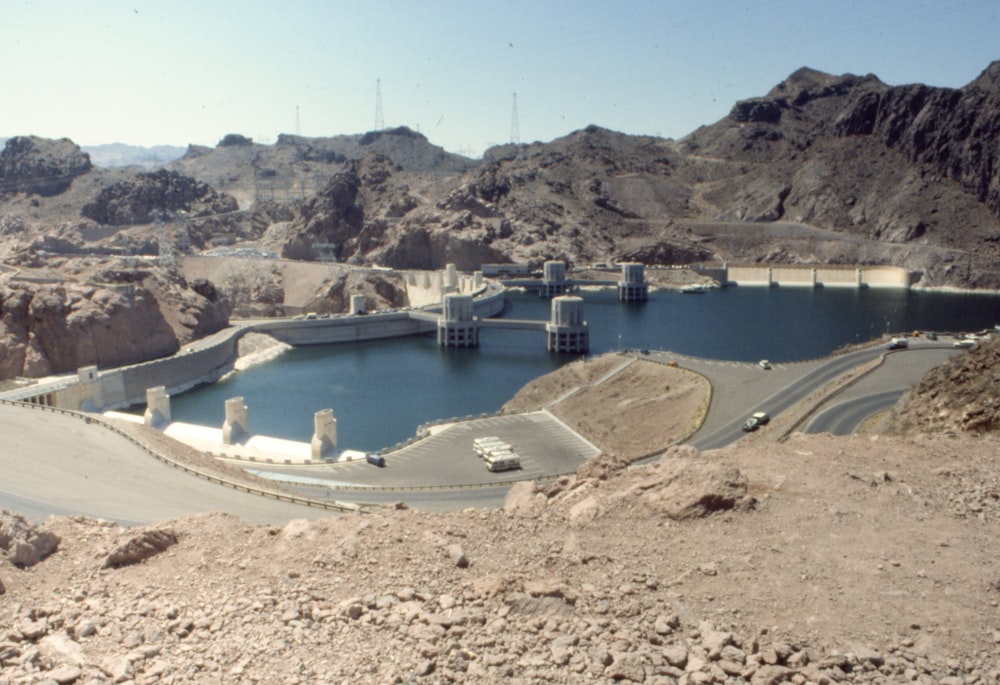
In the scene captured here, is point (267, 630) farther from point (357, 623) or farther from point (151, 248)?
point (151, 248)

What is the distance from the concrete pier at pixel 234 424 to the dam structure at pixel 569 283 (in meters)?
71.2

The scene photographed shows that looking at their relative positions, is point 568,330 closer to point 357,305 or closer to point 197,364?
point 357,305

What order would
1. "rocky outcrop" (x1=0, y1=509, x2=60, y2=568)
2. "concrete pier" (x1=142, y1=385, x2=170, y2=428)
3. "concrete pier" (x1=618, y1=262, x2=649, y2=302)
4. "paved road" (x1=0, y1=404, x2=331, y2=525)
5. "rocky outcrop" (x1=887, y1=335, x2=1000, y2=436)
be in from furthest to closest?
"concrete pier" (x1=618, y1=262, x2=649, y2=302) < "concrete pier" (x1=142, y1=385, x2=170, y2=428) < "paved road" (x1=0, y1=404, x2=331, y2=525) < "rocky outcrop" (x1=887, y1=335, x2=1000, y2=436) < "rocky outcrop" (x1=0, y1=509, x2=60, y2=568)

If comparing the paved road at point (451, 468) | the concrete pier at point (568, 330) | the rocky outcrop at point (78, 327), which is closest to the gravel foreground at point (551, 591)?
the paved road at point (451, 468)

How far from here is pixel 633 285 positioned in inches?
4304

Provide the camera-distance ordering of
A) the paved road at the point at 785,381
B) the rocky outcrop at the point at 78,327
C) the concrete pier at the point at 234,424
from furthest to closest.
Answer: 1. the rocky outcrop at the point at 78,327
2. the concrete pier at the point at 234,424
3. the paved road at the point at 785,381

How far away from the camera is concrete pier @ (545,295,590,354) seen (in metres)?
74.7

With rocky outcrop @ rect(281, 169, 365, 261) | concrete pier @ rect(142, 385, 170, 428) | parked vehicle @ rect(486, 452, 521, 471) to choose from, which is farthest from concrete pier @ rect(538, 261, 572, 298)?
parked vehicle @ rect(486, 452, 521, 471)

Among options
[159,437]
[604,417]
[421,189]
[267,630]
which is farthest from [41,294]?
[421,189]

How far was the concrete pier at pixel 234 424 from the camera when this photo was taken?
42812 mm

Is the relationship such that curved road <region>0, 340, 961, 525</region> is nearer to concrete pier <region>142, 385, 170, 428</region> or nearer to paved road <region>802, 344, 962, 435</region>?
paved road <region>802, 344, 962, 435</region>

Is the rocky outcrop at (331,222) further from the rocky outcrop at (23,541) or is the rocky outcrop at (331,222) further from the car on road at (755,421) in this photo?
the rocky outcrop at (23,541)

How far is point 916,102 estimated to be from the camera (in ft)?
454

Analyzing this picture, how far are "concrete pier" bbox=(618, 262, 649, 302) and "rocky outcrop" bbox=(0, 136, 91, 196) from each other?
103638mm
